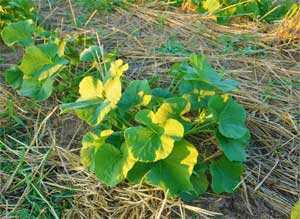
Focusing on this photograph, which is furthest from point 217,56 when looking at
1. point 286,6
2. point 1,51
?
point 1,51

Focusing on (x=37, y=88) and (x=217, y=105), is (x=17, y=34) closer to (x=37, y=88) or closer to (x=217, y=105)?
(x=37, y=88)

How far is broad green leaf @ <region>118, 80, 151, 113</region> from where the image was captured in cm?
135

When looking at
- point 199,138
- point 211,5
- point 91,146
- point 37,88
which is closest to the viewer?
point 91,146

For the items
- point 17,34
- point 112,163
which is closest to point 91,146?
point 112,163

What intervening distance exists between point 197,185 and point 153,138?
215 millimetres

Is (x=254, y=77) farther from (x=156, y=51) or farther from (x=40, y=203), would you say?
(x=40, y=203)

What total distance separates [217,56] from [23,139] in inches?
37.6

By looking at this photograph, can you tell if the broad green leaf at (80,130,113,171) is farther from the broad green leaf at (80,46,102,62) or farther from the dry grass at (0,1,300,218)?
the broad green leaf at (80,46,102,62)

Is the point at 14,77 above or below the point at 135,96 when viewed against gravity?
below

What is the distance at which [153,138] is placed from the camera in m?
1.23

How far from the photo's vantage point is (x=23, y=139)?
1.58 m

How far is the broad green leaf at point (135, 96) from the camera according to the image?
53.2 inches

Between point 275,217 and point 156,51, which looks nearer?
point 275,217

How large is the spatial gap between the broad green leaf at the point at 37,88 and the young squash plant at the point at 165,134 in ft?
0.64
